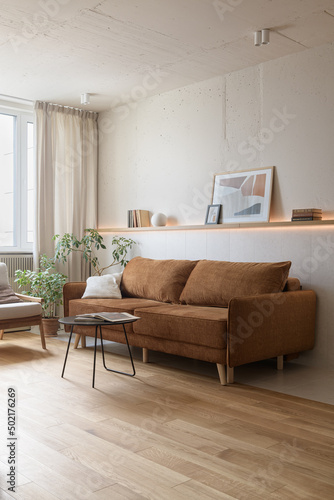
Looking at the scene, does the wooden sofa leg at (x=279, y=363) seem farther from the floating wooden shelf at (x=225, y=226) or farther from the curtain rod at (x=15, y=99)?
the curtain rod at (x=15, y=99)

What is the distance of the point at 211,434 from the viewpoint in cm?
271

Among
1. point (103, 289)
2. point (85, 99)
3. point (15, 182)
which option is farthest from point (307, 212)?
point (15, 182)

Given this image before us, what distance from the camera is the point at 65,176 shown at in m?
6.38

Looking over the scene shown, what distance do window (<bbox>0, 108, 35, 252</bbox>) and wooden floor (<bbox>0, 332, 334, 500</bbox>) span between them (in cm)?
262

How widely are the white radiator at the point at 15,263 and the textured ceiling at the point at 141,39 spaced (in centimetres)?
191

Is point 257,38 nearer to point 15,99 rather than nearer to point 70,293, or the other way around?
point 70,293

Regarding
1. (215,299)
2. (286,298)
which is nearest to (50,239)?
(215,299)

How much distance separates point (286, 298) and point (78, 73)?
3.01 metres

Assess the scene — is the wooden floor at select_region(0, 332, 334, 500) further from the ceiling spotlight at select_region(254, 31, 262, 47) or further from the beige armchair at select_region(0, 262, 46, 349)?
the ceiling spotlight at select_region(254, 31, 262, 47)

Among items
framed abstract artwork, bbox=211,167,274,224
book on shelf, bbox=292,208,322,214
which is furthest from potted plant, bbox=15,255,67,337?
book on shelf, bbox=292,208,322,214

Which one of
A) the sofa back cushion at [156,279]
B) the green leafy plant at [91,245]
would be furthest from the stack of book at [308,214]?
the green leafy plant at [91,245]

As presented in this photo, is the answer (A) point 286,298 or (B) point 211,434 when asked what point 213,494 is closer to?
(B) point 211,434

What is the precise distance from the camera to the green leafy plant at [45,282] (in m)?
5.75

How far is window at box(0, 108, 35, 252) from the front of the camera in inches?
247
